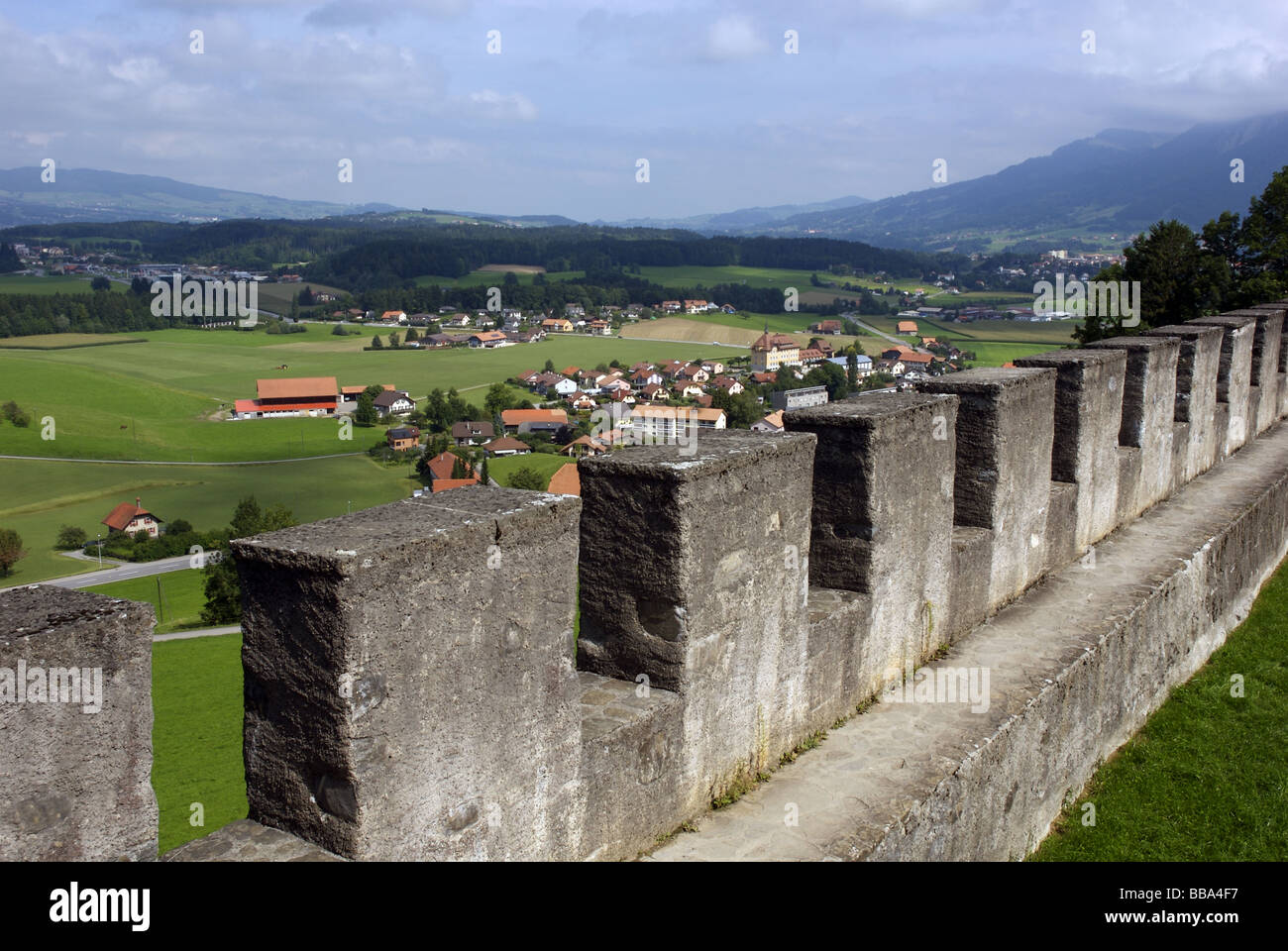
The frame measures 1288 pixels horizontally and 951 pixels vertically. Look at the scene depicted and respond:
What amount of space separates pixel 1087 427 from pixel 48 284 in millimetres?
131665

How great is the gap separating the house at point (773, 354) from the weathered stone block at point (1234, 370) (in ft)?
165

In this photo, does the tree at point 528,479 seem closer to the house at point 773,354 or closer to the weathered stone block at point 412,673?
the house at point 773,354

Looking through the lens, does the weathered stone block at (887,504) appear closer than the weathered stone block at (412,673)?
No

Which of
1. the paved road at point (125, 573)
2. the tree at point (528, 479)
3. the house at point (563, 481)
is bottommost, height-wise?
the paved road at point (125, 573)

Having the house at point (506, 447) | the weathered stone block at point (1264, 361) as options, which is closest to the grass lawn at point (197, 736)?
the weathered stone block at point (1264, 361)

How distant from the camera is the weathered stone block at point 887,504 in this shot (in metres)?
5.23

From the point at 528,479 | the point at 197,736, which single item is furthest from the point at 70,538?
the point at 197,736

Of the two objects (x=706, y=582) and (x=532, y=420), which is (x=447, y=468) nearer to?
(x=532, y=420)

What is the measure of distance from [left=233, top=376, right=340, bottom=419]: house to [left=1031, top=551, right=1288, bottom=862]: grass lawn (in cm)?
6350

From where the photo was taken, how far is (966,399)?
646 cm

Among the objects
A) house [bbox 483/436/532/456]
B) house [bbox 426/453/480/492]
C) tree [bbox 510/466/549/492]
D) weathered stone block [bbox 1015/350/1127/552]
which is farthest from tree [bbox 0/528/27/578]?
weathered stone block [bbox 1015/350/1127/552]

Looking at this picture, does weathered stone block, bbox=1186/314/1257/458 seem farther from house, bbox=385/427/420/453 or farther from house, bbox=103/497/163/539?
house, bbox=385/427/420/453

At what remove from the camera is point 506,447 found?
57594 millimetres
